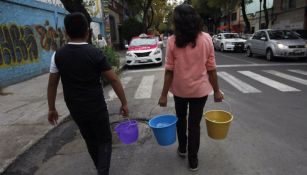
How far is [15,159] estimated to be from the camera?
442cm

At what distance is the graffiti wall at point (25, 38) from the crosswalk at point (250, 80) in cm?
396

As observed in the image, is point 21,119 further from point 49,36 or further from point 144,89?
point 49,36

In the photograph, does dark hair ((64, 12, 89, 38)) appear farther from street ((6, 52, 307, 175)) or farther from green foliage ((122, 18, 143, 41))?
green foliage ((122, 18, 143, 41))

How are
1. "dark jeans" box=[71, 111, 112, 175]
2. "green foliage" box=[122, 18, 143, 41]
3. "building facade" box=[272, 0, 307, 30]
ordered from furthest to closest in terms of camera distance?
"green foliage" box=[122, 18, 143, 41] < "building facade" box=[272, 0, 307, 30] < "dark jeans" box=[71, 111, 112, 175]

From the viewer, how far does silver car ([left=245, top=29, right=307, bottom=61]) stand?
587 inches

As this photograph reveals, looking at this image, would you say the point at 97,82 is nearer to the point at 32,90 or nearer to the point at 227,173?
the point at 227,173

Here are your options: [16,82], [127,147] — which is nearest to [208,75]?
[127,147]

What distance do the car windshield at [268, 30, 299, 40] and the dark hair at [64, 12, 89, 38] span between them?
48.9 feet

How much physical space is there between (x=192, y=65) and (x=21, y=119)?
4.43m

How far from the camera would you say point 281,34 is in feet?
53.4

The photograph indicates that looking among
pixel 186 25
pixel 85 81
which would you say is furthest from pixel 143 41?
pixel 85 81

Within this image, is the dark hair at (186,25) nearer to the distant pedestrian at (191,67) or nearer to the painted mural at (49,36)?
the distant pedestrian at (191,67)

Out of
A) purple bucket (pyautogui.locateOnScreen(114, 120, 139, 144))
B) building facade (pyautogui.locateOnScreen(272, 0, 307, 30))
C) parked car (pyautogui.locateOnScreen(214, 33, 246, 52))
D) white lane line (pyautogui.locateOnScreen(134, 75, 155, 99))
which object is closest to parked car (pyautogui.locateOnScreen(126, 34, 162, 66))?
white lane line (pyautogui.locateOnScreen(134, 75, 155, 99))

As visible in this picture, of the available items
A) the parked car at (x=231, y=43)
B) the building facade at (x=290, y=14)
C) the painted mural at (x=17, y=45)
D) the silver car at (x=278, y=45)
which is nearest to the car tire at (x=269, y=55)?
the silver car at (x=278, y=45)
